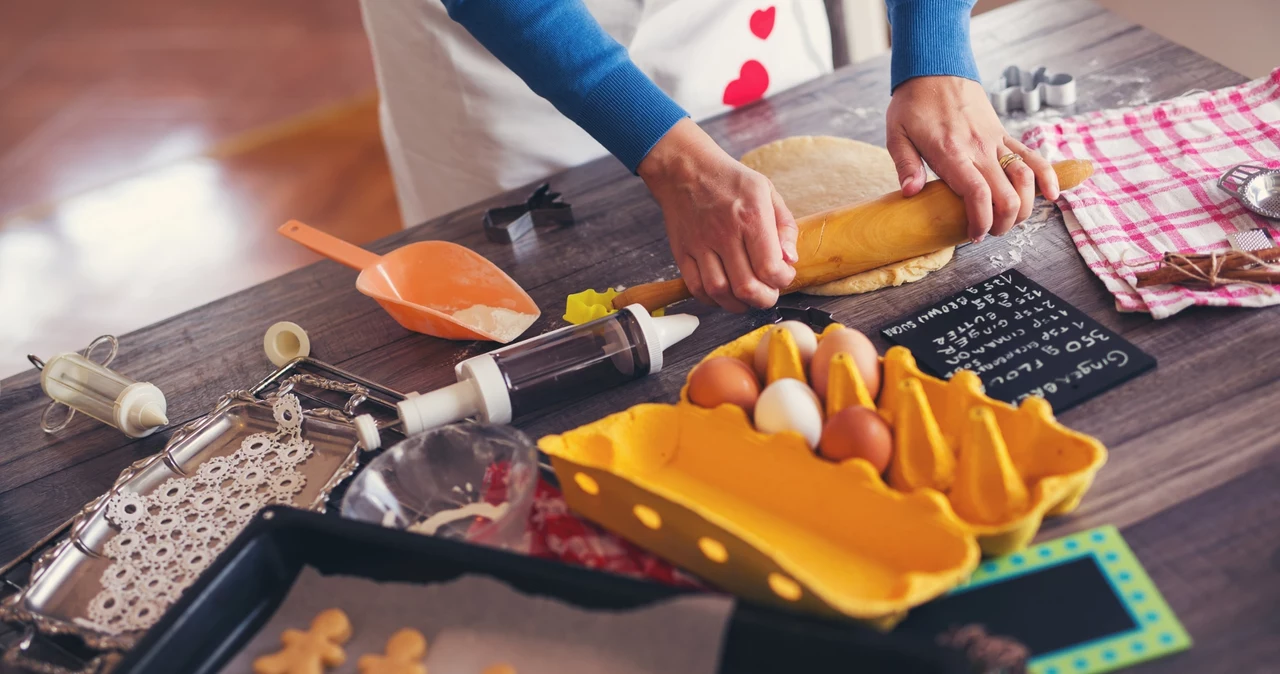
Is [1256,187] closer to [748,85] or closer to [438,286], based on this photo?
[748,85]

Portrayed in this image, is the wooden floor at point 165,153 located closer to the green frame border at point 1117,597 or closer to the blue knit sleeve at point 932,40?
the blue knit sleeve at point 932,40

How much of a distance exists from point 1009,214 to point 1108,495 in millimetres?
371

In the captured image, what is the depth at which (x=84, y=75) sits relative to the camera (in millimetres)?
4230

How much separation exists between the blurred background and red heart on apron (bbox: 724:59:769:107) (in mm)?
440

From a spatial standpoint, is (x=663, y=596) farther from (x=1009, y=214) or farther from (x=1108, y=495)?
(x=1009, y=214)

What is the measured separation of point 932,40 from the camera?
1168mm

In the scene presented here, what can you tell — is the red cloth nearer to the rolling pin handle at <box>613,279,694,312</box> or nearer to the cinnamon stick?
the rolling pin handle at <box>613,279,694,312</box>

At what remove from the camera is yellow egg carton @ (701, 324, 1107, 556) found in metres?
0.71

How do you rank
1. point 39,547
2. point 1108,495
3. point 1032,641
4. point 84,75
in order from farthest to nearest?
point 84,75
point 39,547
point 1108,495
point 1032,641

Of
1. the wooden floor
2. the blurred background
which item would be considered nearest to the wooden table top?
the blurred background

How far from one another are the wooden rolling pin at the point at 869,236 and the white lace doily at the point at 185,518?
389 mm

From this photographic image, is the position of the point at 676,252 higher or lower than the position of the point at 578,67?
lower

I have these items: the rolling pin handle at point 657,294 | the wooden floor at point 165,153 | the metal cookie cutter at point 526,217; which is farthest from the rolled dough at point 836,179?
the wooden floor at point 165,153

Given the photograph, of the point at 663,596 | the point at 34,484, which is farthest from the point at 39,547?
the point at 663,596
